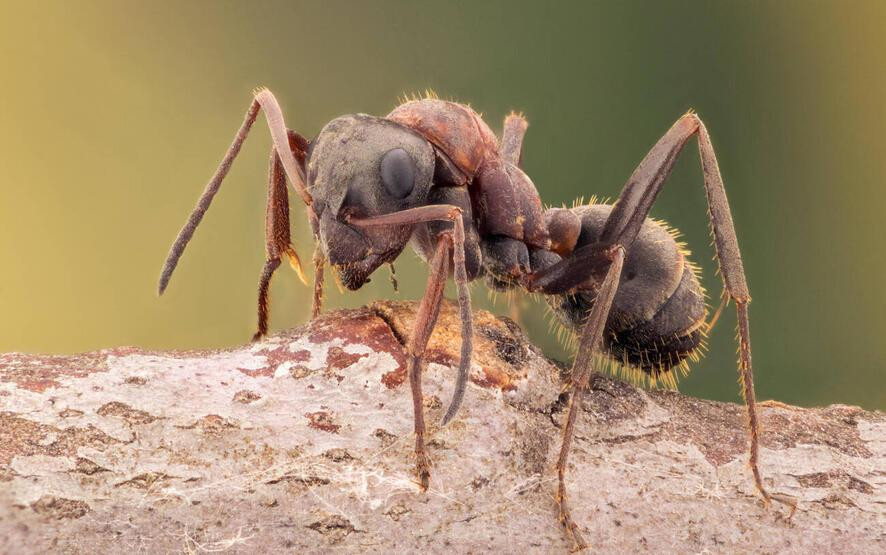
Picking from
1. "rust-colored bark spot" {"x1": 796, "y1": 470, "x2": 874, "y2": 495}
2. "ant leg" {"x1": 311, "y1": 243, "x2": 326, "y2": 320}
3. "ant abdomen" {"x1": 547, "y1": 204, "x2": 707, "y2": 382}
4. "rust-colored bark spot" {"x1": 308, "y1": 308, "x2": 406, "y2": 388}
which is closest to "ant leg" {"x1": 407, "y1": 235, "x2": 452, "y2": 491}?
"rust-colored bark spot" {"x1": 308, "y1": 308, "x2": 406, "y2": 388}

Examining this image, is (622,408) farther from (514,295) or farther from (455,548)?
(514,295)

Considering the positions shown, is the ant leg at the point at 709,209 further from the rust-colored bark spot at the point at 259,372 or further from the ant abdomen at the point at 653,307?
the rust-colored bark spot at the point at 259,372

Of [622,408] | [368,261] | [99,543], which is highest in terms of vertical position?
[368,261]

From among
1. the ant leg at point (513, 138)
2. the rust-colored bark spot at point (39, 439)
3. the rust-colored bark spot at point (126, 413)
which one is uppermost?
the ant leg at point (513, 138)

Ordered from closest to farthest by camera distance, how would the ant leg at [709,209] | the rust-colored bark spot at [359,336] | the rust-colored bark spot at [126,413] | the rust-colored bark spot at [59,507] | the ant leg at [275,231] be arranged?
the rust-colored bark spot at [59,507]
the rust-colored bark spot at [126,413]
the rust-colored bark spot at [359,336]
the ant leg at [709,209]
the ant leg at [275,231]

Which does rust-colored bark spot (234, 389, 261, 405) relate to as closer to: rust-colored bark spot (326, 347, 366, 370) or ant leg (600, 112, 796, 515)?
rust-colored bark spot (326, 347, 366, 370)

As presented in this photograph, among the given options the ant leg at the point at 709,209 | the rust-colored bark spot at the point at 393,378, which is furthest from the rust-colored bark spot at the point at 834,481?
the rust-colored bark spot at the point at 393,378

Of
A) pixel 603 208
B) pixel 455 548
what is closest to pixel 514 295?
pixel 603 208
